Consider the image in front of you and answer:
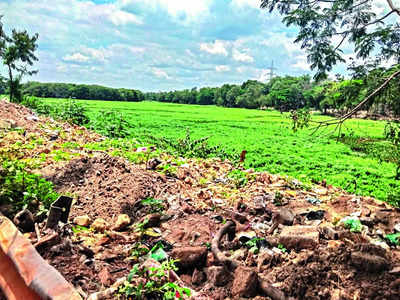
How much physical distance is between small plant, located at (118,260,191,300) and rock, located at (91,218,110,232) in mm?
1308

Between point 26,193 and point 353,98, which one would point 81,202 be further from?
point 353,98

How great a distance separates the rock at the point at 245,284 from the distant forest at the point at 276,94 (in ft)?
8.83

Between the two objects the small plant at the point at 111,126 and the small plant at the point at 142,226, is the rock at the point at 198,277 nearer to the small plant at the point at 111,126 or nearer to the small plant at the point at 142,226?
the small plant at the point at 142,226

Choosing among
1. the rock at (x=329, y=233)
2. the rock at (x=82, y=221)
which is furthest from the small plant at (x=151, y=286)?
the rock at (x=329, y=233)

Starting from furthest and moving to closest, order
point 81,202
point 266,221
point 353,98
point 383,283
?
point 353,98, point 81,202, point 266,221, point 383,283

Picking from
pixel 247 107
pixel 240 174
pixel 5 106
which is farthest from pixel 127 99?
pixel 240 174

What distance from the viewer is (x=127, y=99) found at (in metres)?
76.0

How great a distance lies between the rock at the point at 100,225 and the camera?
3.38 metres

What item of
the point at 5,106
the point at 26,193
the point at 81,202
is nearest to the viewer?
the point at 26,193

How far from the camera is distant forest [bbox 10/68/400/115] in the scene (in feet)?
14.9

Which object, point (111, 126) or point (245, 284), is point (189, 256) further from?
point (111, 126)

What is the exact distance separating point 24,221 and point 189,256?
5.54 ft

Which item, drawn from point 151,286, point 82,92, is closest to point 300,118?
point 151,286

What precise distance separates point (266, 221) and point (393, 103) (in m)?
2.55
